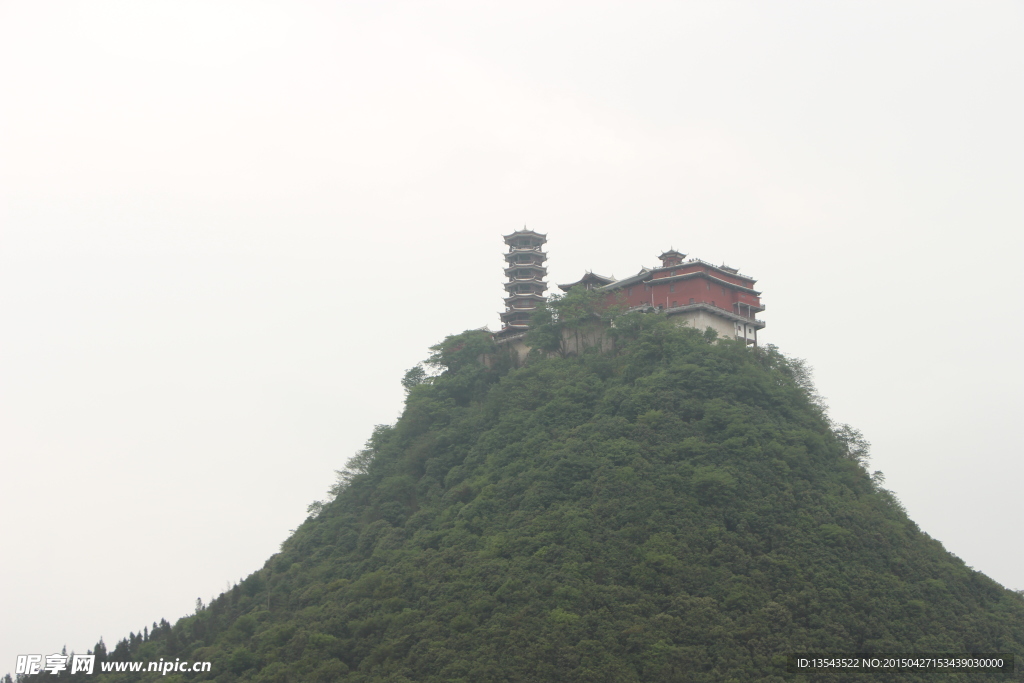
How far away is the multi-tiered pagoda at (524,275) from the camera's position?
50.6 m

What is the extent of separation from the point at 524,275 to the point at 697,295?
439 inches

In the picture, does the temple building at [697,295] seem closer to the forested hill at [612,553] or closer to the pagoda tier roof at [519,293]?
the forested hill at [612,553]

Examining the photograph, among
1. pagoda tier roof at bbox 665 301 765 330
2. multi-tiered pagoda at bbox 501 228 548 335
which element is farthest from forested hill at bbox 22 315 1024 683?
multi-tiered pagoda at bbox 501 228 548 335

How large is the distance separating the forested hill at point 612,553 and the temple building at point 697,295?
5.48 ft

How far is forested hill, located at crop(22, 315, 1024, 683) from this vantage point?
28.8 meters

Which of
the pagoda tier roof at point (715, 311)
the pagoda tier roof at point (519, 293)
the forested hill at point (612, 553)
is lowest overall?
the forested hill at point (612, 553)

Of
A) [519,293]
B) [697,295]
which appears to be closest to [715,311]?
[697,295]

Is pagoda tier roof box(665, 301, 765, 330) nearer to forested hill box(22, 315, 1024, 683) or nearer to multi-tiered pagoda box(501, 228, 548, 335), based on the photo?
forested hill box(22, 315, 1024, 683)

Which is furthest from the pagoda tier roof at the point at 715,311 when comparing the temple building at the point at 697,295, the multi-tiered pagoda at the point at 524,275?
the multi-tiered pagoda at the point at 524,275

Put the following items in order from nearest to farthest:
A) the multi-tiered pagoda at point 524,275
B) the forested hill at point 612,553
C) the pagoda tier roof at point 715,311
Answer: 1. the forested hill at point 612,553
2. the pagoda tier roof at point 715,311
3. the multi-tiered pagoda at point 524,275

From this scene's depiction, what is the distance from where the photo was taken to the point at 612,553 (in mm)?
31812

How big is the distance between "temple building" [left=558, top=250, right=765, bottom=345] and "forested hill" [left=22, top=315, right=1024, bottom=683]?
1672 millimetres

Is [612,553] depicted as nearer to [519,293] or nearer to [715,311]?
[715,311]

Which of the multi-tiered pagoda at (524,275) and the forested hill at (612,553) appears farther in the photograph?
the multi-tiered pagoda at (524,275)
